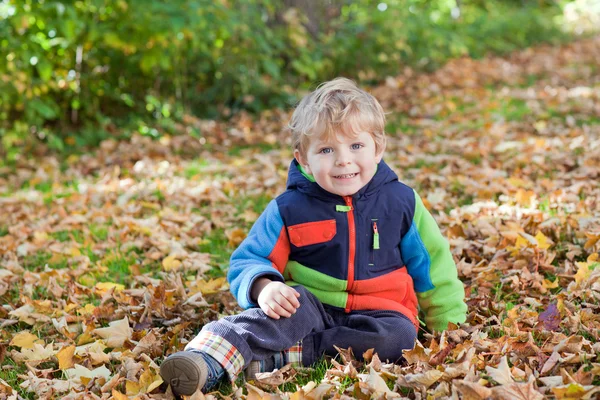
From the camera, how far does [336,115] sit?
8.12 feet

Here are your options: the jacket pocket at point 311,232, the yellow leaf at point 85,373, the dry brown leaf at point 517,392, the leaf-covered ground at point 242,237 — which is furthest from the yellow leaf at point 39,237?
the dry brown leaf at point 517,392

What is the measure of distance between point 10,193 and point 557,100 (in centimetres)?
622

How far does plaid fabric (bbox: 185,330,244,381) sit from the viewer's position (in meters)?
2.28

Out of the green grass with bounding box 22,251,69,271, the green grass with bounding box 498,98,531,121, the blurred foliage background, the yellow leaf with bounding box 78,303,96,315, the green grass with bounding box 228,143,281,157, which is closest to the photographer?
the yellow leaf with bounding box 78,303,96,315

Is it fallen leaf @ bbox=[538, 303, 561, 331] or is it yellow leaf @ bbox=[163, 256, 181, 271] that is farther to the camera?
yellow leaf @ bbox=[163, 256, 181, 271]

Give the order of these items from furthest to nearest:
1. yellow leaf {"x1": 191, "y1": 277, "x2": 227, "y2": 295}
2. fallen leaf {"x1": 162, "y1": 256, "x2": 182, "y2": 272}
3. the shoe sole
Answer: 1. fallen leaf {"x1": 162, "y1": 256, "x2": 182, "y2": 272}
2. yellow leaf {"x1": 191, "y1": 277, "x2": 227, "y2": 295}
3. the shoe sole

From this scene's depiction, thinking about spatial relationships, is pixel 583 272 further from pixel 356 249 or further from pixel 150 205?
pixel 150 205

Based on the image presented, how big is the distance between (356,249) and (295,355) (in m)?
0.49

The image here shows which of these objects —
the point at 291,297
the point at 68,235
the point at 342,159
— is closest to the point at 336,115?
the point at 342,159

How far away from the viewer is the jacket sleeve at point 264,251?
2551 mm

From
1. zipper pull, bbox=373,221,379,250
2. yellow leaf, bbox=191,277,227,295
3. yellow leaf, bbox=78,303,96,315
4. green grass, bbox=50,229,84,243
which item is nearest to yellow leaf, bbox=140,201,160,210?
green grass, bbox=50,229,84,243

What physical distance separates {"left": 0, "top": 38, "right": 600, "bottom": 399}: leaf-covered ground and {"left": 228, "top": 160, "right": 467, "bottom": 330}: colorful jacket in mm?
243

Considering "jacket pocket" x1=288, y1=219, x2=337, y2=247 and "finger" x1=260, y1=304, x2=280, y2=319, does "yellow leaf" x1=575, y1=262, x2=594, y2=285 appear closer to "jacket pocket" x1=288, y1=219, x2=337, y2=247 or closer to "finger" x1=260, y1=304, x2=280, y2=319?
"jacket pocket" x1=288, y1=219, x2=337, y2=247

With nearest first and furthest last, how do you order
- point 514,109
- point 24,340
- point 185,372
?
point 185,372 < point 24,340 < point 514,109
